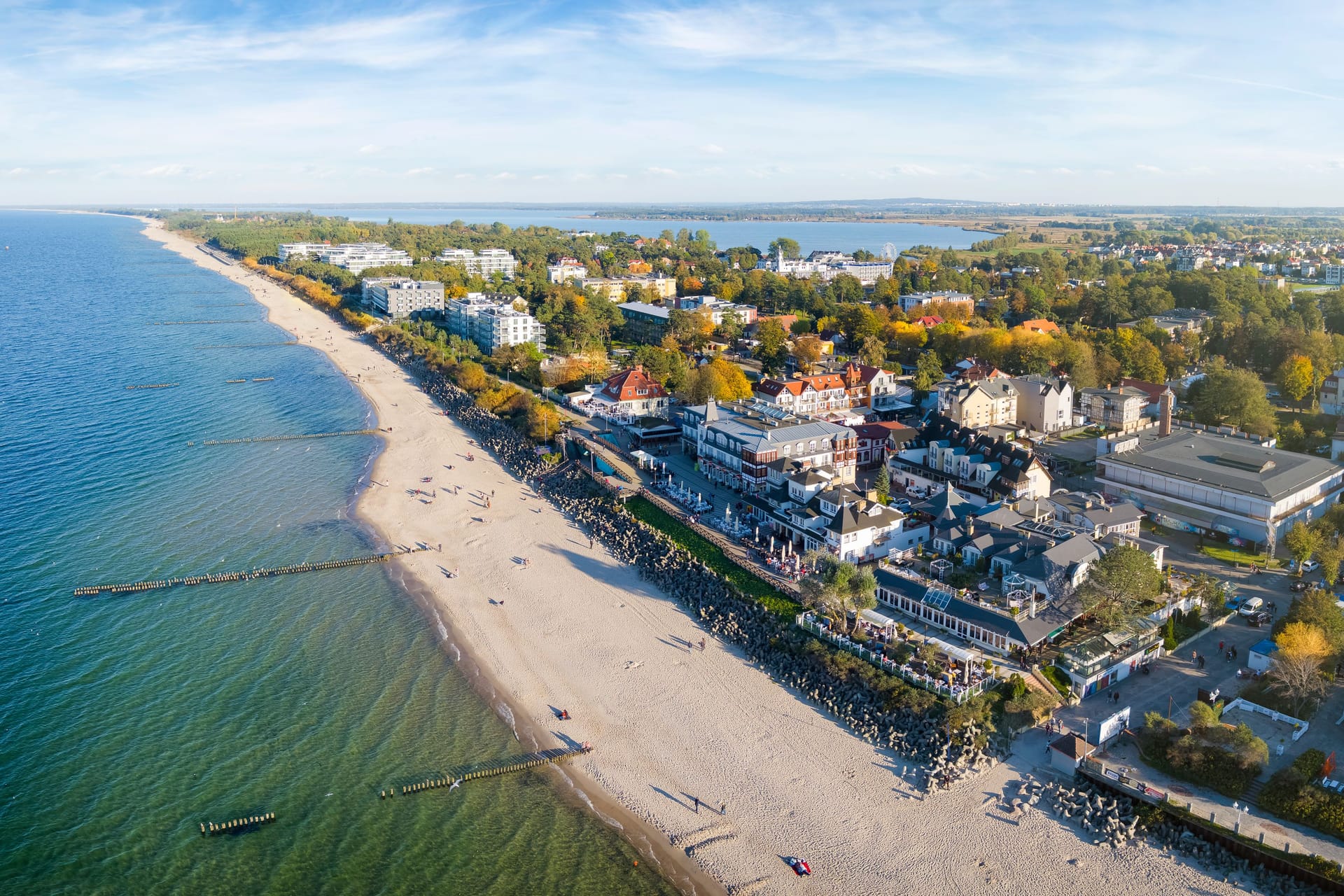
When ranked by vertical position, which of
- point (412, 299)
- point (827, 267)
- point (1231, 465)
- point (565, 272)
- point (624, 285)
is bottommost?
point (1231, 465)

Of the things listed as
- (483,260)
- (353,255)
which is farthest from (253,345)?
(353,255)

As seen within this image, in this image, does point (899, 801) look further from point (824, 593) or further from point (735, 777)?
point (824, 593)

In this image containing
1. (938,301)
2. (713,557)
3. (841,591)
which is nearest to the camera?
(841,591)

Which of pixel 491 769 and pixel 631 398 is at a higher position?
pixel 631 398

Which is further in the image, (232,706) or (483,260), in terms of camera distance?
(483,260)

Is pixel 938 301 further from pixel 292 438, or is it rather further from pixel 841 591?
pixel 841 591

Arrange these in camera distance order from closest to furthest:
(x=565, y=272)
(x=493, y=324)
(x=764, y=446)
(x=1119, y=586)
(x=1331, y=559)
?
(x=1119, y=586) → (x=1331, y=559) → (x=764, y=446) → (x=493, y=324) → (x=565, y=272)
